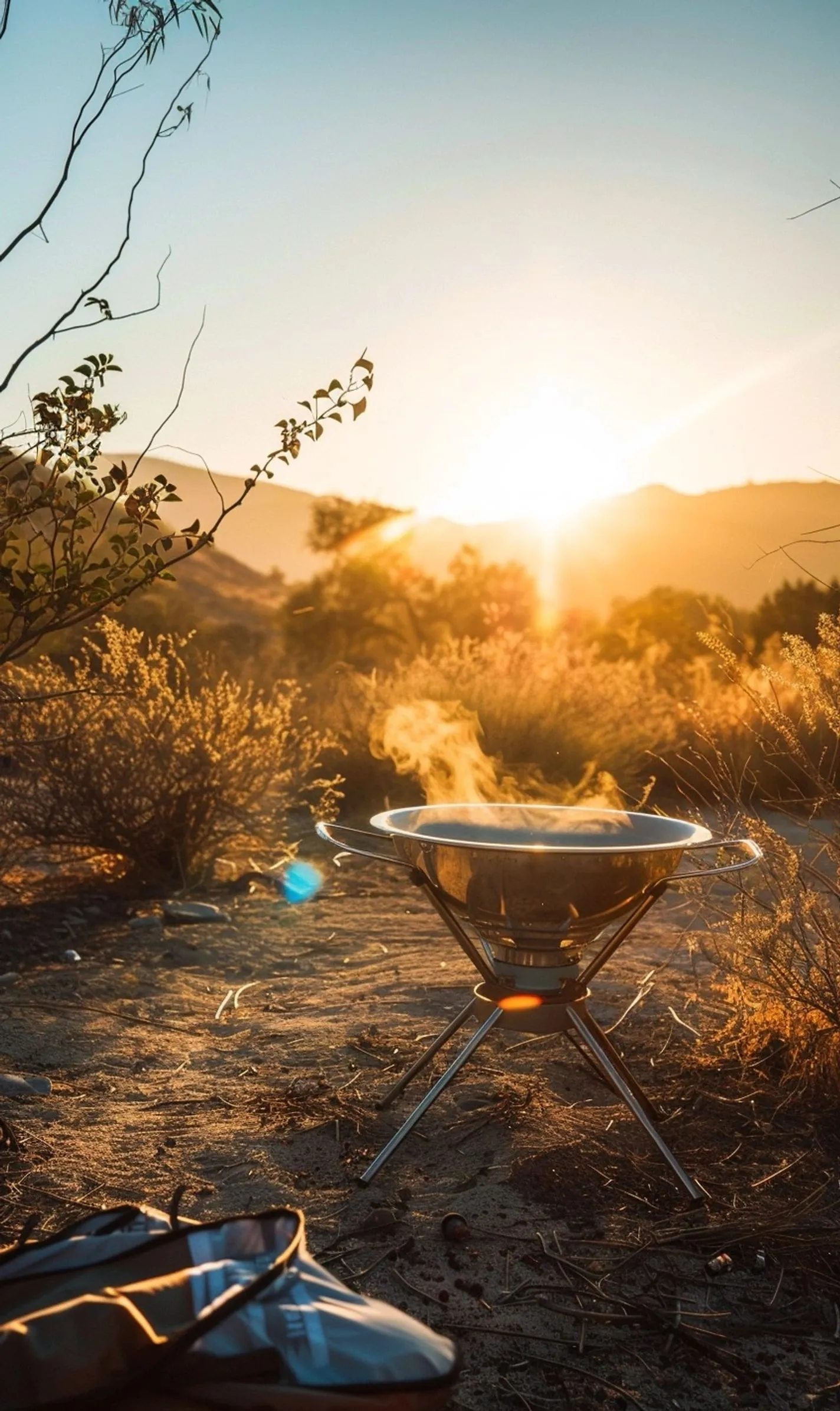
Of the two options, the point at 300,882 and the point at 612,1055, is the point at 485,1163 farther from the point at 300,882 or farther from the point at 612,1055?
the point at 300,882

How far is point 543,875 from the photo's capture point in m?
2.70

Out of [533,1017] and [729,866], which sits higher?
[729,866]

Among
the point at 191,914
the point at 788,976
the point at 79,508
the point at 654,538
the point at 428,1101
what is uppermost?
the point at 654,538

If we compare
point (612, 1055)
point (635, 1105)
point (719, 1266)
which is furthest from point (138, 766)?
point (719, 1266)

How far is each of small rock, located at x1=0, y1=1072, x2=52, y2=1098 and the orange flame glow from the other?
5.03 ft

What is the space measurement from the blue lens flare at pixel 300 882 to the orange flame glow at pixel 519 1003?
370 centimetres

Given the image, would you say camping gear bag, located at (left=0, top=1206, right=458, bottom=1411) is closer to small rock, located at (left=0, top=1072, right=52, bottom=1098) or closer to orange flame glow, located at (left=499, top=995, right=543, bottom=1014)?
orange flame glow, located at (left=499, top=995, right=543, bottom=1014)

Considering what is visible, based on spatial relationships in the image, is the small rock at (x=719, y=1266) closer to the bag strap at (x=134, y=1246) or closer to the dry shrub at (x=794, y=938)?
the dry shrub at (x=794, y=938)

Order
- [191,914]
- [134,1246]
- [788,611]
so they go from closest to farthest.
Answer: [134,1246] → [191,914] → [788,611]

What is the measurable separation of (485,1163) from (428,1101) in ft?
0.84

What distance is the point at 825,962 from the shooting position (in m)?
3.33

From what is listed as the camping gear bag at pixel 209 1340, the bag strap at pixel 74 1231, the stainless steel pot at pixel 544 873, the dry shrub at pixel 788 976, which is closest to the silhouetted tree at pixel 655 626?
the dry shrub at pixel 788 976

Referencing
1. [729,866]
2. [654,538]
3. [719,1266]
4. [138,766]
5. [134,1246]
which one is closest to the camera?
[134,1246]

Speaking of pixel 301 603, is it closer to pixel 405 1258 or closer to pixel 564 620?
pixel 564 620
